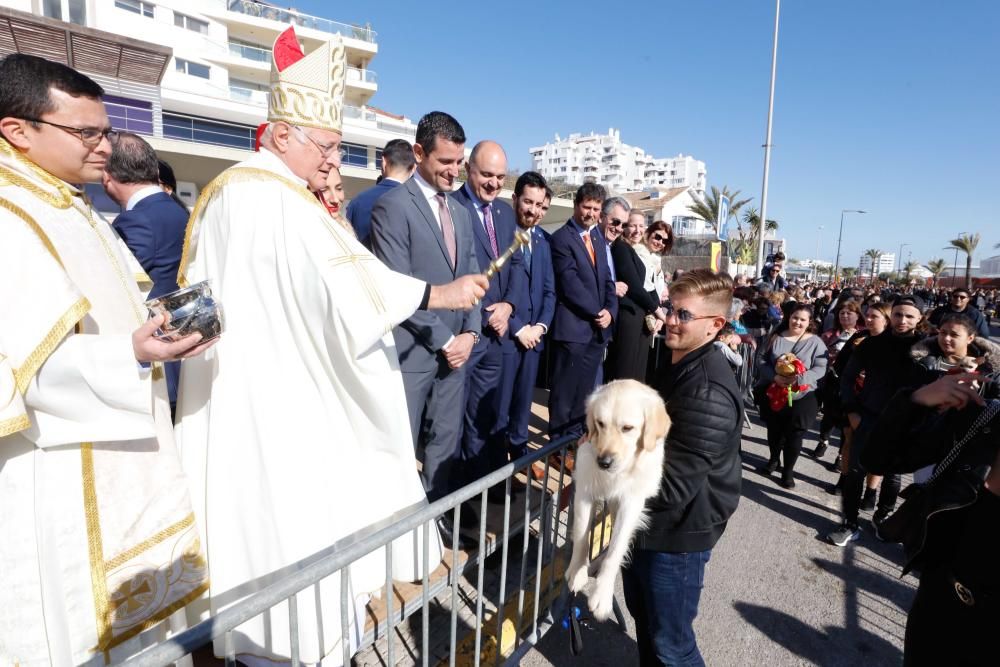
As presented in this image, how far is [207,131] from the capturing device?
27.6 metres

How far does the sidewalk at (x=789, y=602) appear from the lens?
3.04 meters

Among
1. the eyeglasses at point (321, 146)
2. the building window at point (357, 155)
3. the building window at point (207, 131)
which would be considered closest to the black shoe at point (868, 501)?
the eyeglasses at point (321, 146)

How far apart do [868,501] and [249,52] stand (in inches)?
2013

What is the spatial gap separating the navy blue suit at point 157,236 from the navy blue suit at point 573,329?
2760 millimetres

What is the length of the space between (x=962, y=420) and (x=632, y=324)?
313 cm

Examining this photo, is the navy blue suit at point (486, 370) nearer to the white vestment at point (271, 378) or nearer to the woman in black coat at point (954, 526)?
the white vestment at point (271, 378)

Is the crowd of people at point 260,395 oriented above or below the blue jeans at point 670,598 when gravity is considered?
above

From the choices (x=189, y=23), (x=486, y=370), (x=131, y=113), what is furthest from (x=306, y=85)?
(x=189, y=23)

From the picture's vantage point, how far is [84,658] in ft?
5.06

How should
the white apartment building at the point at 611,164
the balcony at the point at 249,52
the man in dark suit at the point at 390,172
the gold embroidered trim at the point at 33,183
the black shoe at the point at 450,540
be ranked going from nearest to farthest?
the gold embroidered trim at the point at 33,183
the black shoe at the point at 450,540
the man in dark suit at the point at 390,172
the balcony at the point at 249,52
the white apartment building at the point at 611,164

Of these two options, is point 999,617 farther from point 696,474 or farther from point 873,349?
point 873,349

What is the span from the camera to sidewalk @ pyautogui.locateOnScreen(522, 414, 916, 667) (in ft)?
9.98

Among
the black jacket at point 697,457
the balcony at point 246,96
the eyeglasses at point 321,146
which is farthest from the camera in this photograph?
the balcony at point 246,96

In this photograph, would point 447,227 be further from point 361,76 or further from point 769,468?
point 361,76
